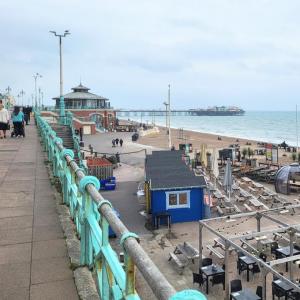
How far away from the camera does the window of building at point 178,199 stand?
58.1 ft

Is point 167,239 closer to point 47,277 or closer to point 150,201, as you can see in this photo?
point 150,201

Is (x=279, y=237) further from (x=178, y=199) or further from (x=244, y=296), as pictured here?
(x=244, y=296)

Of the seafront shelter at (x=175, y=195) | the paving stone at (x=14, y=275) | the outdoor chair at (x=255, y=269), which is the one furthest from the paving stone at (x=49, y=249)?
the seafront shelter at (x=175, y=195)

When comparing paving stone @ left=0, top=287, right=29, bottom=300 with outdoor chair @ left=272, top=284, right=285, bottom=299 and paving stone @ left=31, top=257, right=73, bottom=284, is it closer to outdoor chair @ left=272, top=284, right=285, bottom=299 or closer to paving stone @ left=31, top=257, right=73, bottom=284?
paving stone @ left=31, top=257, right=73, bottom=284

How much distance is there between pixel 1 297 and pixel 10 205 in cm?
298

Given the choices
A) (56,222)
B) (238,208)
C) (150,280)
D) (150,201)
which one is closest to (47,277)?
(56,222)

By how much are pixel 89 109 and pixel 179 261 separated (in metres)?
60.6

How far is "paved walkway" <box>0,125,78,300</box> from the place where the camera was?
10.1 ft

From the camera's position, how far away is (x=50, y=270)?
340cm

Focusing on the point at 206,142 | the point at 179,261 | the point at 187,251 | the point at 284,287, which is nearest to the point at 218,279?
the point at 179,261

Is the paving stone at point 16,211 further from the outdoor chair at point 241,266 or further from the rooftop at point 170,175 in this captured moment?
the rooftop at point 170,175

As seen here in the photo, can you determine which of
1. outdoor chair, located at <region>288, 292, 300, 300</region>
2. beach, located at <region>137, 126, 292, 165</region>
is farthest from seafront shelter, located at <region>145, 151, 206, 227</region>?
beach, located at <region>137, 126, 292, 165</region>

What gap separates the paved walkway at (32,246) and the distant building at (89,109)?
58.0 metres

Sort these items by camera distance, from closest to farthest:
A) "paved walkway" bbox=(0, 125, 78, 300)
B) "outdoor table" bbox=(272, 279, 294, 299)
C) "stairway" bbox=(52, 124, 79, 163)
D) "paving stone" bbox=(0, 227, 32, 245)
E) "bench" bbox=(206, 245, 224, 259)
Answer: "paved walkway" bbox=(0, 125, 78, 300)
"paving stone" bbox=(0, 227, 32, 245)
"outdoor table" bbox=(272, 279, 294, 299)
"bench" bbox=(206, 245, 224, 259)
"stairway" bbox=(52, 124, 79, 163)
